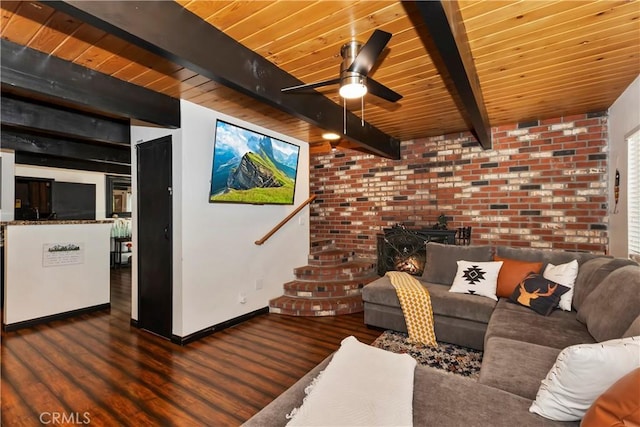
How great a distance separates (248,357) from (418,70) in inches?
111

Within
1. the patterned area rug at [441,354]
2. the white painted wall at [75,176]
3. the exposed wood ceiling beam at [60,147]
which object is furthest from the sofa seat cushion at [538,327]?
the white painted wall at [75,176]

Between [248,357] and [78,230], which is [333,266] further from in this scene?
[78,230]

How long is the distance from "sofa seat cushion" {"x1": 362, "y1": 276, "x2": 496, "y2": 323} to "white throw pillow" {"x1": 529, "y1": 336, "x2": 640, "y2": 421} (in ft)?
5.21

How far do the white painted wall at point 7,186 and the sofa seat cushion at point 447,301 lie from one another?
19.0ft

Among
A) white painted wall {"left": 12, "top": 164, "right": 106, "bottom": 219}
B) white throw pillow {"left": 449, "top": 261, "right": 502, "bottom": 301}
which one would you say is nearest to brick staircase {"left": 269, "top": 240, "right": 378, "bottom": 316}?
white throw pillow {"left": 449, "top": 261, "right": 502, "bottom": 301}

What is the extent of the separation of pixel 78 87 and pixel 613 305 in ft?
12.9

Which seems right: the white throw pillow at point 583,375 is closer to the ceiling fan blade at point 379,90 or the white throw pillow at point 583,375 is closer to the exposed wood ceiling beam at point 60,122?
the ceiling fan blade at point 379,90

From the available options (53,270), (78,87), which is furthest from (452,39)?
(53,270)

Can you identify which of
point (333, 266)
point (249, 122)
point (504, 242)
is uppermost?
point (249, 122)

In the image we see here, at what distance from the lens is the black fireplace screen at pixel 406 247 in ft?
13.6

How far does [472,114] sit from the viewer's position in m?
2.64

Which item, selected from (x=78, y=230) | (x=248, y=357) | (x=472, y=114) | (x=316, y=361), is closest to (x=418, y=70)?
(x=472, y=114)

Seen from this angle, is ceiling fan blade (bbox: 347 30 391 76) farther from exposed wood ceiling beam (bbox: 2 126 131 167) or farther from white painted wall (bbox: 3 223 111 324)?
exposed wood ceiling beam (bbox: 2 126 131 167)

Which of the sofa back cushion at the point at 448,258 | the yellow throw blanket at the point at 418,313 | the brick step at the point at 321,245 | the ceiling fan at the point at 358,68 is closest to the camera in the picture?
the ceiling fan at the point at 358,68
